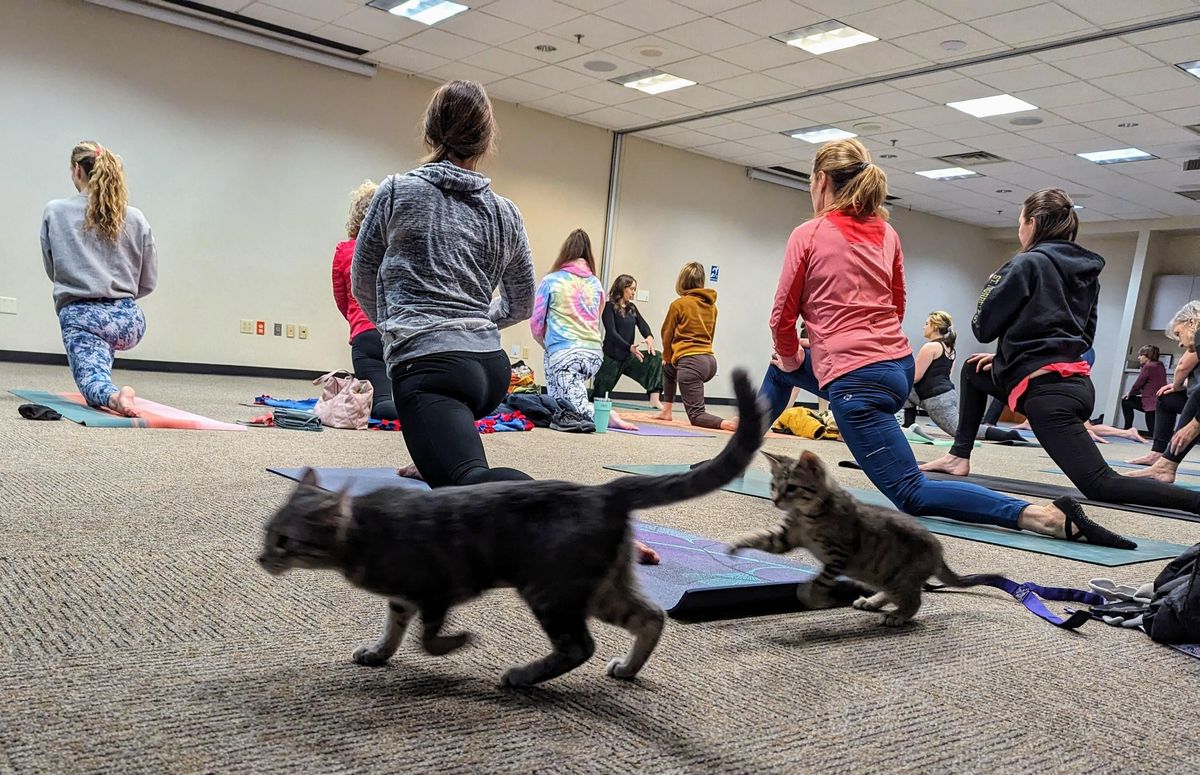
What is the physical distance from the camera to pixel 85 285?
16.1ft

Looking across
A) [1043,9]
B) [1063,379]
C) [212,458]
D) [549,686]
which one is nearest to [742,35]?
[1043,9]

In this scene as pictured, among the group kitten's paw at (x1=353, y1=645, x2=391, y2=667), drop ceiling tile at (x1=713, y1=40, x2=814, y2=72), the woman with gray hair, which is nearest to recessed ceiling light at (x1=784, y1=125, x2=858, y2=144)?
drop ceiling tile at (x1=713, y1=40, x2=814, y2=72)

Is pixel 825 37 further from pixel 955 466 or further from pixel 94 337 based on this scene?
pixel 94 337

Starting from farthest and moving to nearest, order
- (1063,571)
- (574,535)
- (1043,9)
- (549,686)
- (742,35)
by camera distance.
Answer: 1. (742,35)
2. (1043,9)
3. (1063,571)
4. (549,686)
5. (574,535)

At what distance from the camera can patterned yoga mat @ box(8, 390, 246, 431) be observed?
453 centimetres

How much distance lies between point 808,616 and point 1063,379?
230cm

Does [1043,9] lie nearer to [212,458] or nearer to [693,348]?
[693,348]

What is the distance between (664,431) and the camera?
7598mm

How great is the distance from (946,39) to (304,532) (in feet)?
26.4

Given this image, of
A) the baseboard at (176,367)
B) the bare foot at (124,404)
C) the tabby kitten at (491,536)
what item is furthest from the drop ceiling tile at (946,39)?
the tabby kitten at (491,536)

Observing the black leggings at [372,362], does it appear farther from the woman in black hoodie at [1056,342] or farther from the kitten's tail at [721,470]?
the kitten's tail at [721,470]

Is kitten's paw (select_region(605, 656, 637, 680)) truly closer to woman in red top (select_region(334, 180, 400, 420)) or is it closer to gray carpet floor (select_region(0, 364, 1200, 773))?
gray carpet floor (select_region(0, 364, 1200, 773))

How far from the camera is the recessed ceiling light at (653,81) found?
9.59m

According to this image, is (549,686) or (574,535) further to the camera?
(549,686)
